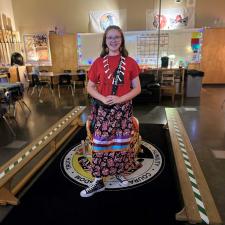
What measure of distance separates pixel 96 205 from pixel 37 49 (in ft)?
27.1

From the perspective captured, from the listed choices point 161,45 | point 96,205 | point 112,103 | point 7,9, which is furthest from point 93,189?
point 7,9

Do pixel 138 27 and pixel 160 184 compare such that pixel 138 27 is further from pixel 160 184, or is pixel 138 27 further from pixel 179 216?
pixel 179 216

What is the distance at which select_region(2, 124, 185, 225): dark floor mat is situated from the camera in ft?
5.29

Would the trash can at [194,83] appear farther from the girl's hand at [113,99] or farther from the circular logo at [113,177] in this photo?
the girl's hand at [113,99]

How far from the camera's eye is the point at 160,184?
2.01 m

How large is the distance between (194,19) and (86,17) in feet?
13.6

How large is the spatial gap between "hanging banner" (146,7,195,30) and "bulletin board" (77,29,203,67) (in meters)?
0.45

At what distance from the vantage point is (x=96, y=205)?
5.77 feet

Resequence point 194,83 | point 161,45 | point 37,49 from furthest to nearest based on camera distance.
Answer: point 37,49
point 161,45
point 194,83

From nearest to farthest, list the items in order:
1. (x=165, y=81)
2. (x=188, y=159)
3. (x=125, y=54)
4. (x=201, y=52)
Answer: (x=125, y=54) → (x=188, y=159) → (x=165, y=81) → (x=201, y=52)

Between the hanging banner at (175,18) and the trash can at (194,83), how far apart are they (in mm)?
2585

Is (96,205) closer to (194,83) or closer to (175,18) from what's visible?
(194,83)

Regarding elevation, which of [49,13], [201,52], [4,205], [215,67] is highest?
[49,13]

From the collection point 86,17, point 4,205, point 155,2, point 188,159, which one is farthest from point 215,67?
point 4,205
